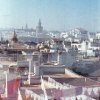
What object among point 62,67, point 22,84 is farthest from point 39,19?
point 62,67

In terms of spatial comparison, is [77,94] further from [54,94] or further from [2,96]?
[2,96]

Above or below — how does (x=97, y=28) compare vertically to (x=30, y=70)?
above

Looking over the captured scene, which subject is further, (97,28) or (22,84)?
(22,84)

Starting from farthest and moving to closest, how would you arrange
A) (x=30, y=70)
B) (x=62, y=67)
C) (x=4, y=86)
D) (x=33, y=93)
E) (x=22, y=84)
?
(x=62, y=67)
(x=30, y=70)
(x=22, y=84)
(x=4, y=86)
(x=33, y=93)

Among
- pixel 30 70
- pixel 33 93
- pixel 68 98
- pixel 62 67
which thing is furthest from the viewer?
pixel 62 67

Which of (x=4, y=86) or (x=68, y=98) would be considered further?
(x=4, y=86)

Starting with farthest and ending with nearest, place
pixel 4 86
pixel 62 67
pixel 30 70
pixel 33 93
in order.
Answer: pixel 62 67 < pixel 30 70 < pixel 4 86 < pixel 33 93

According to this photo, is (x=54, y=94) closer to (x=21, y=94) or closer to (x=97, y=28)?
(x=21, y=94)

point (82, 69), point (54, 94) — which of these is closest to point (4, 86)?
point (54, 94)

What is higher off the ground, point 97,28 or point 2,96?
point 97,28
